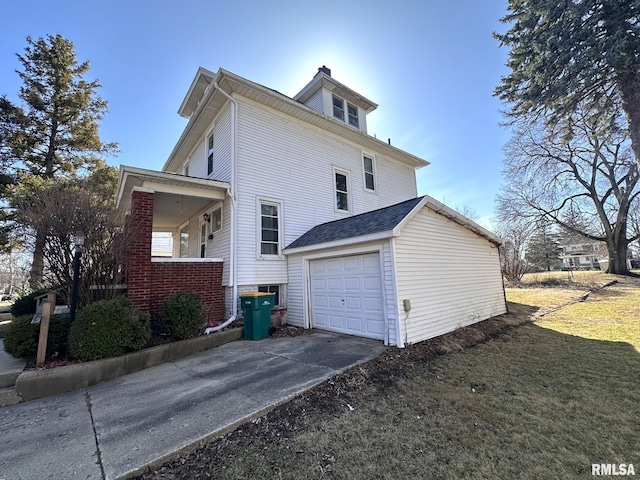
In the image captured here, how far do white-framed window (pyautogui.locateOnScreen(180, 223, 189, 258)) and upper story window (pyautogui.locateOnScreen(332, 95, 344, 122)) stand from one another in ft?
28.1

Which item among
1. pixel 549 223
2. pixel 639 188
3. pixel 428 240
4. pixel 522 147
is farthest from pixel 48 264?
pixel 639 188

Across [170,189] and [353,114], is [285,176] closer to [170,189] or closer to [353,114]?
[170,189]

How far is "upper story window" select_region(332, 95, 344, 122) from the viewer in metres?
12.4

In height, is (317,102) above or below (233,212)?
above

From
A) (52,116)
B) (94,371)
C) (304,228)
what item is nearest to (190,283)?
(94,371)

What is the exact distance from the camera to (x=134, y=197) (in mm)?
6973

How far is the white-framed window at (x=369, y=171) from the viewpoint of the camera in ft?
40.8

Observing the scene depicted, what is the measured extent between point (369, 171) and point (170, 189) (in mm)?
8301

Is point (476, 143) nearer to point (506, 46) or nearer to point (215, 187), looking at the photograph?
point (506, 46)

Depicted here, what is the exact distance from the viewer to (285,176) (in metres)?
9.67

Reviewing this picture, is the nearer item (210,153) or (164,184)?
(164,184)

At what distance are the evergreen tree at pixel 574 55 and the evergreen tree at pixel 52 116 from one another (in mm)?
21773

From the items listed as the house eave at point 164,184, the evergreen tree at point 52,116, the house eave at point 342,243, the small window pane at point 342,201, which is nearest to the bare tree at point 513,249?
the small window pane at point 342,201

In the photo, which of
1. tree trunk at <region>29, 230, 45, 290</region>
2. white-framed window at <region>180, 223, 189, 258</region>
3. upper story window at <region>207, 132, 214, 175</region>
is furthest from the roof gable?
white-framed window at <region>180, 223, 189, 258</region>
